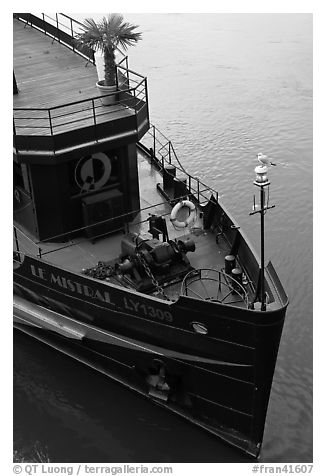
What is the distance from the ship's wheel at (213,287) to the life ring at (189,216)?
4.42 ft

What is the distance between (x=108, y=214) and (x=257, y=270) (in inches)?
157

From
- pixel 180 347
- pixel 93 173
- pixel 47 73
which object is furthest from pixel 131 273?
pixel 47 73

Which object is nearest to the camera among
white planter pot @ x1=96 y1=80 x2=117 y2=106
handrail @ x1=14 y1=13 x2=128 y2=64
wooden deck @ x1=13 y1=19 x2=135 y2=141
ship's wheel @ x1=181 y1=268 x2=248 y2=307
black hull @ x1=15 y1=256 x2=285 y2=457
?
black hull @ x1=15 y1=256 x2=285 y2=457

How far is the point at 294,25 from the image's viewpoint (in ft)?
124

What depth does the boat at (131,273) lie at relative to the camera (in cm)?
1225

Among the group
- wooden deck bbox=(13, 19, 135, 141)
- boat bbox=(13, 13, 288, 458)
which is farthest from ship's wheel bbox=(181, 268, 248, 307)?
wooden deck bbox=(13, 19, 135, 141)

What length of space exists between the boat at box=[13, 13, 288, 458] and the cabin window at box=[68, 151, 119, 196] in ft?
0.09

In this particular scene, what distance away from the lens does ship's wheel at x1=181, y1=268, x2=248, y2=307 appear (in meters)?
12.8

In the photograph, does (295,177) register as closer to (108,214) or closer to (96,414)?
(108,214)

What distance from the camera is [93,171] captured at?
14.8m

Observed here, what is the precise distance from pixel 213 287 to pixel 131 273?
1.73m

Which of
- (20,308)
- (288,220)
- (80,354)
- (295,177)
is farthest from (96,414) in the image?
(295,177)

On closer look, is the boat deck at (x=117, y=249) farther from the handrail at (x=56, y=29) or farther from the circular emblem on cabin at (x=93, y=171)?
the handrail at (x=56, y=29)

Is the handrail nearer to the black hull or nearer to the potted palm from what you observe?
the potted palm
